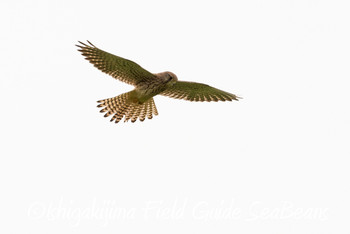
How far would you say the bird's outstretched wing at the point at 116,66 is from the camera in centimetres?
1185

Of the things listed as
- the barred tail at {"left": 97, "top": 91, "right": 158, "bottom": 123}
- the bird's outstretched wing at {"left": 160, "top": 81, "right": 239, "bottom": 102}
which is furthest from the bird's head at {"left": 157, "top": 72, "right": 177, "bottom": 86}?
the barred tail at {"left": 97, "top": 91, "right": 158, "bottom": 123}

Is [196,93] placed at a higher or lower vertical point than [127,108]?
higher

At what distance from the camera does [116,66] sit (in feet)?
40.0

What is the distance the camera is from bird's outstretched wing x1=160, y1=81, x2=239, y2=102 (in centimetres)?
1282

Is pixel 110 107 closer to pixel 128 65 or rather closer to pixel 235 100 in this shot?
pixel 128 65

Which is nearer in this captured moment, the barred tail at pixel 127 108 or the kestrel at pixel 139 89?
the kestrel at pixel 139 89

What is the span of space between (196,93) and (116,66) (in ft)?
6.76

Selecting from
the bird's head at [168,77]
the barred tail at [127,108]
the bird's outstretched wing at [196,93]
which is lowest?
the barred tail at [127,108]

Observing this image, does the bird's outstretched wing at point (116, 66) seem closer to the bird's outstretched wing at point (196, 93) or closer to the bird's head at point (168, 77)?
the bird's head at point (168, 77)

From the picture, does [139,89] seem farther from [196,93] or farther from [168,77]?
[196,93]

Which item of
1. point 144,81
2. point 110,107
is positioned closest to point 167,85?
point 144,81

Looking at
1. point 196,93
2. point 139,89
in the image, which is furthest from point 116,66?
point 196,93

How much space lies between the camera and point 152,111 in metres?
13.1

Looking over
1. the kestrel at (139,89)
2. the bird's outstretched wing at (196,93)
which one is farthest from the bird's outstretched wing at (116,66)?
the bird's outstretched wing at (196,93)
